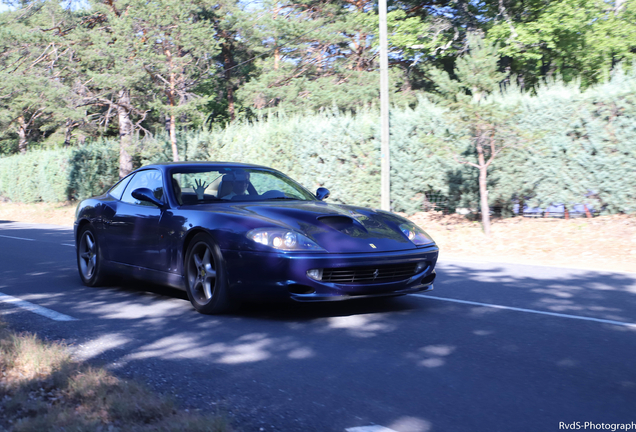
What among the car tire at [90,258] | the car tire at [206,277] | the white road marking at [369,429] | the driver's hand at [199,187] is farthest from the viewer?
the car tire at [90,258]

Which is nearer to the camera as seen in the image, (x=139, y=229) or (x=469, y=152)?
(x=139, y=229)

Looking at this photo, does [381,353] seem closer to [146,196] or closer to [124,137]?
[146,196]

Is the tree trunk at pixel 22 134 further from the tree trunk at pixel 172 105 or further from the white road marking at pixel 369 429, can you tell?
the white road marking at pixel 369 429

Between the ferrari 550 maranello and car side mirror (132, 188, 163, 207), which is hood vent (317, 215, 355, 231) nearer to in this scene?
the ferrari 550 maranello

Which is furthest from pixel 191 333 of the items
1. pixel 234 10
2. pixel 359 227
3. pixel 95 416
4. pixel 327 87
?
pixel 234 10

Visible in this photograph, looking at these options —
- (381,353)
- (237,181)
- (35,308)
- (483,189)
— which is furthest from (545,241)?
(35,308)

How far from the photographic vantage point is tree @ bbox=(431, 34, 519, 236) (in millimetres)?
12828

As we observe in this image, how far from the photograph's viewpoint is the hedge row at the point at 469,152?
41.5 ft

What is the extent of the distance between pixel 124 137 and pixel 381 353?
2513 cm

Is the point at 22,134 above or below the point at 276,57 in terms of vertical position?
below

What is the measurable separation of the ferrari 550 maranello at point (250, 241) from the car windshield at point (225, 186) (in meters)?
0.01

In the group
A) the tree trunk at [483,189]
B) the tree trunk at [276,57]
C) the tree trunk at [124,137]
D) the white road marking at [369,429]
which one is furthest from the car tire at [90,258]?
the tree trunk at [276,57]

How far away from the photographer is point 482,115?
12.8 meters

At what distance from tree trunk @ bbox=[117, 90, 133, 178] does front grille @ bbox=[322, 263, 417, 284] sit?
922 inches
